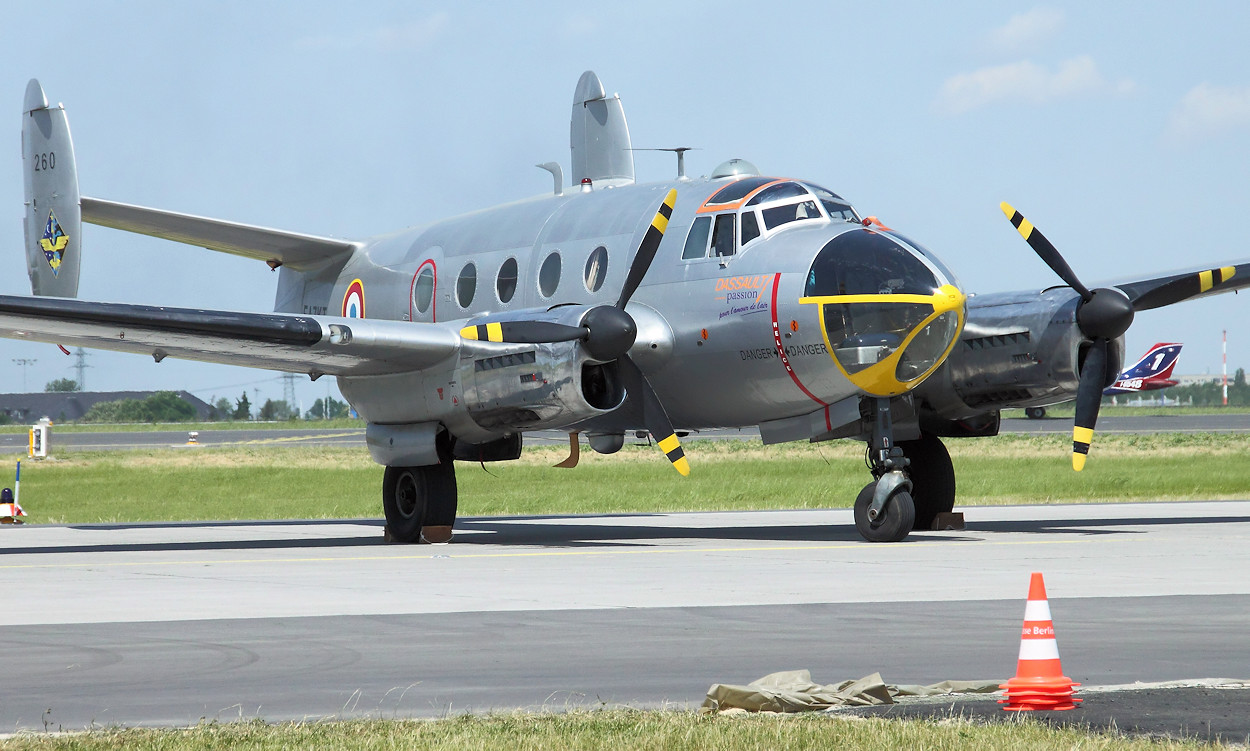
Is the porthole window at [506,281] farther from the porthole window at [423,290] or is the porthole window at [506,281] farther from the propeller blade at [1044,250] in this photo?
the propeller blade at [1044,250]

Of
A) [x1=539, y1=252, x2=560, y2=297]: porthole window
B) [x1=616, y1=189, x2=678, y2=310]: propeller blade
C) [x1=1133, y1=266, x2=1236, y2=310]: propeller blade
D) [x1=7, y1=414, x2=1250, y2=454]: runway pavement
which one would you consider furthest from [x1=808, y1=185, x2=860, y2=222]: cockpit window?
[x1=7, y1=414, x2=1250, y2=454]: runway pavement

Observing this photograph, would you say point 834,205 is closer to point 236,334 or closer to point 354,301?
point 236,334

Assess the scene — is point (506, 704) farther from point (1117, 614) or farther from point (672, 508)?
point (672, 508)

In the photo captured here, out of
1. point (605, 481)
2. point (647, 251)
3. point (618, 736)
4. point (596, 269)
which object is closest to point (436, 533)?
point (596, 269)

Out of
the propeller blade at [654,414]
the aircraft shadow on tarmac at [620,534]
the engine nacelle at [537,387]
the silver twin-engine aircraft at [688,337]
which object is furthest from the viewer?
the aircraft shadow on tarmac at [620,534]

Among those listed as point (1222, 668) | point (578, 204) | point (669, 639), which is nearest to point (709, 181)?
point (578, 204)

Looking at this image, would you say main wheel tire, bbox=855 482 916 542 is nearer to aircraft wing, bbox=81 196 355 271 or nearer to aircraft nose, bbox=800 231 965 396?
aircraft nose, bbox=800 231 965 396

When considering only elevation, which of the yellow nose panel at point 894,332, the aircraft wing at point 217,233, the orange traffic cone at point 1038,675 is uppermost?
the aircraft wing at point 217,233

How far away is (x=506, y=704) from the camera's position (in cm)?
749

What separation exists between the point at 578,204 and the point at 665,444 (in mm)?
4476

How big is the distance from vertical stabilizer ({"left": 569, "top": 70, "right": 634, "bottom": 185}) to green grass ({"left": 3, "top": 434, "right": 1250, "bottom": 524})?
10.2 meters

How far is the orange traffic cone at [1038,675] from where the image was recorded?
7082 mm

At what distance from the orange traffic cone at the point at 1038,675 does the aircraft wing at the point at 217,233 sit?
18.2m

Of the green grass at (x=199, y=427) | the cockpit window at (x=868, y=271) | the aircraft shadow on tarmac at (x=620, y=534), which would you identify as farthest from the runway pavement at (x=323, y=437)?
the cockpit window at (x=868, y=271)
